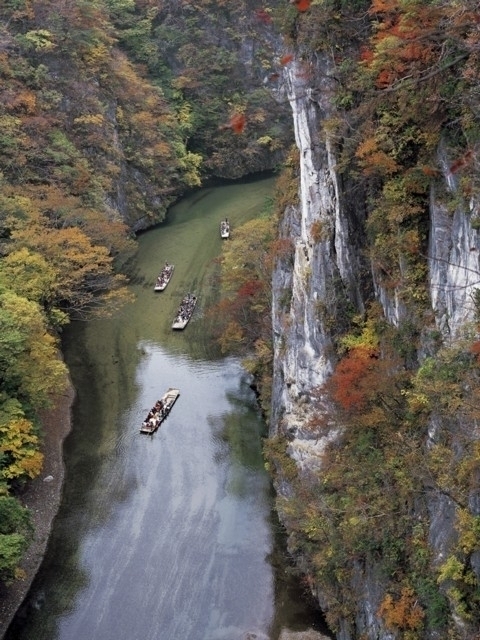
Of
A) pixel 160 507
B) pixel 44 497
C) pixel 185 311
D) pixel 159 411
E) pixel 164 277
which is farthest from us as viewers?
pixel 164 277

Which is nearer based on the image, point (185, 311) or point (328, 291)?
point (328, 291)

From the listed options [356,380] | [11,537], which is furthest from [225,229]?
[11,537]

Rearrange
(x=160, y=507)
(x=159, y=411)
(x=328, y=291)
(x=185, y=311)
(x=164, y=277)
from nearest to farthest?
(x=328, y=291) → (x=160, y=507) → (x=159, y=411) → (x=185, y=311) → (x=164, y=277)

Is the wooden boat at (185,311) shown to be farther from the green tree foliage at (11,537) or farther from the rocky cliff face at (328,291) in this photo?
the green tree foliage at (11,537)

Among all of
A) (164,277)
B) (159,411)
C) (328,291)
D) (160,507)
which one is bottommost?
(160,507)

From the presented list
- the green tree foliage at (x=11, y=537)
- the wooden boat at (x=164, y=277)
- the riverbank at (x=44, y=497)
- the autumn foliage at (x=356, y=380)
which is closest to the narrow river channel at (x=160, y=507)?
the riverbank at (x=44, y=497)

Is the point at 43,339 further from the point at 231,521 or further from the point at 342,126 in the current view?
the point at 342,126

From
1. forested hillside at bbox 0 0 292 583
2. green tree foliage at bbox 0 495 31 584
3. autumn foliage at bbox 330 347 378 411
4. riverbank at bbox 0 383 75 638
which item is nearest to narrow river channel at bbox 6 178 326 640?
riverbank at bbox 0 383 75 638

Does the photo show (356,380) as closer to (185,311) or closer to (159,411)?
(159,411)
